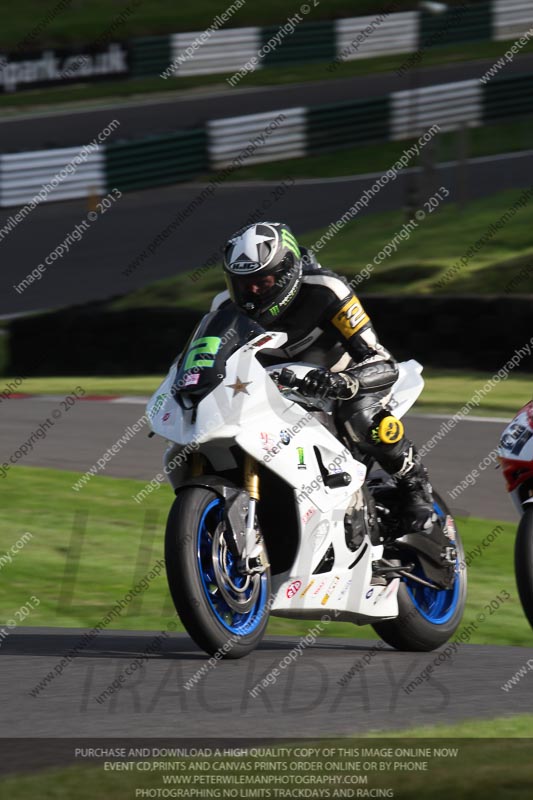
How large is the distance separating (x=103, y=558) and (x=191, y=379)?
3.30 m

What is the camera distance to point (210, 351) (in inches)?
205

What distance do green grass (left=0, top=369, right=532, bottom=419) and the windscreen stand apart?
26.3ft

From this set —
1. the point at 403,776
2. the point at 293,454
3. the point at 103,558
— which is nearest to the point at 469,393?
the point at 103,558

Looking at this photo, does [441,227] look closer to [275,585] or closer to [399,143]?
[399,143]

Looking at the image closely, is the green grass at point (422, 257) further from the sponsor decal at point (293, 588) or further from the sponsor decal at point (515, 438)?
the sponsor decal at point (293, 588)

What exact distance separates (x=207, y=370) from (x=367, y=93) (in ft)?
90.3

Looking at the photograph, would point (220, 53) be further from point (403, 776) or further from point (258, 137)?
point (403, 776)

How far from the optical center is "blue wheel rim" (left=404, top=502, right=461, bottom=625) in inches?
246

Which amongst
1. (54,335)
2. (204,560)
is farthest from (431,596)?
(54,335)

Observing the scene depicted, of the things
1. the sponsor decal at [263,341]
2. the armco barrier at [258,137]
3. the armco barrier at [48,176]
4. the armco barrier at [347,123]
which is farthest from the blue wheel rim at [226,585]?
the armco barrier at [347,123]

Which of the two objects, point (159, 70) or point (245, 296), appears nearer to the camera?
point (245, 296)

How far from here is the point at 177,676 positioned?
16.2 ft

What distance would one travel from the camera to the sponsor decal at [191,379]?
516 cm

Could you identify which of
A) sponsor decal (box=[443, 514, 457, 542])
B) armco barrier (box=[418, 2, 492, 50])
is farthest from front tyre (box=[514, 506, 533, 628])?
armco barrier (box=[418, 2, 492, 50])
